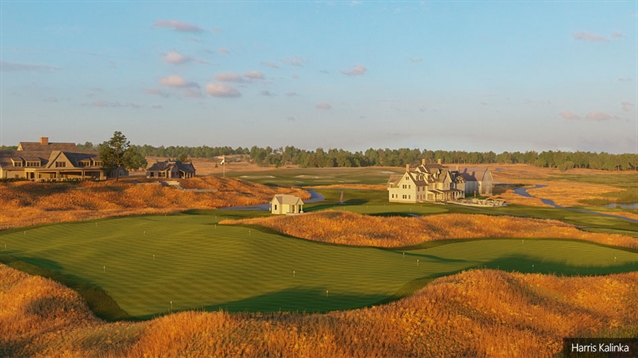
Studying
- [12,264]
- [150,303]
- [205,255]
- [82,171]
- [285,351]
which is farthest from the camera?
[82,171]

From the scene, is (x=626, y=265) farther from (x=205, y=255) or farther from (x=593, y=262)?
(x=205, y=255)

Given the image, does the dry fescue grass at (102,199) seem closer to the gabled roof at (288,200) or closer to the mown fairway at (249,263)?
the gabled roof at (288,200)

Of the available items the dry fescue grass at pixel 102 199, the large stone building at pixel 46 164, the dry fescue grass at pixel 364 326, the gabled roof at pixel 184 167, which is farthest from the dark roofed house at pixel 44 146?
the dry fescue grass at pixel 364 326

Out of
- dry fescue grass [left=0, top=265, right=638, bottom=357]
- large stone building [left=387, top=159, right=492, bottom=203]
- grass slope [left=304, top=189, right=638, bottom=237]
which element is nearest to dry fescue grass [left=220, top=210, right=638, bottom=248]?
grass slope [left=304, top=189, right=638, bottom=237]

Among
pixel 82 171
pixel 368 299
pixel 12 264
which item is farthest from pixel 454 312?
pixel 82 171

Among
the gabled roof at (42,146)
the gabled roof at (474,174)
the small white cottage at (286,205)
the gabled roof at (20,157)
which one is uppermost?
the gabled roof at (42,146)

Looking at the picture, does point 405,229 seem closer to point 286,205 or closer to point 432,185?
point 286,205
